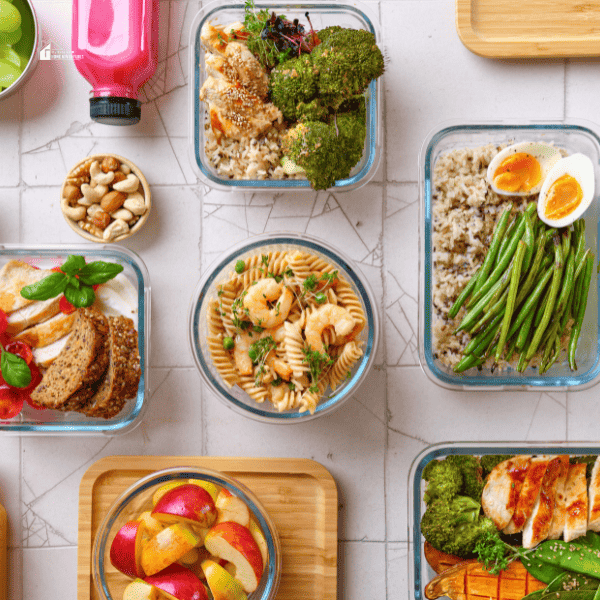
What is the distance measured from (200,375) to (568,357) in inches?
36.5

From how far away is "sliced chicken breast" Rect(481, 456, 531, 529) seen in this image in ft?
4.60

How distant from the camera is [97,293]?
4.90 ft

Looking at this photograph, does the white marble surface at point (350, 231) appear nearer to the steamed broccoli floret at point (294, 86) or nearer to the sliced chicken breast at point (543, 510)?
the sliced chicken breast at point (543, 510)

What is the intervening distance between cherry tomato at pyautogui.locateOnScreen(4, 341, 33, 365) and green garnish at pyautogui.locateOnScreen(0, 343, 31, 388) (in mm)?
41

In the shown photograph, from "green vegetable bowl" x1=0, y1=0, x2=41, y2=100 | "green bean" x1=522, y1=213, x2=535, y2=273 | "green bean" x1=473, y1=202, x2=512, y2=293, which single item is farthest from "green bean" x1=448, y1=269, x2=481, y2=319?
"green vegetable bowl" x1=0, y1=0, x2=41, y2=100

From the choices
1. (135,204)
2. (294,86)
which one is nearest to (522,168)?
(294,86)

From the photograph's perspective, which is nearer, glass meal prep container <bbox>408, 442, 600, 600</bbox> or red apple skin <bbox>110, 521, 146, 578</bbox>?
red apple skin <bbox>110, 521, 146, 578</bbox>

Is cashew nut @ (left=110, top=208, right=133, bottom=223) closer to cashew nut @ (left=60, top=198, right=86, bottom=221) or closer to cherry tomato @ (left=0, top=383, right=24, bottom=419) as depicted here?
cashew nut @ (left=60, top=198, right=86, bottom=221)

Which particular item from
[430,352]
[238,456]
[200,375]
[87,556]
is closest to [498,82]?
[430,352]

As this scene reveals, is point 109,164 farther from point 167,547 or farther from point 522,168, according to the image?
point 522,168

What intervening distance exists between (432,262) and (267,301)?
1.49 feet

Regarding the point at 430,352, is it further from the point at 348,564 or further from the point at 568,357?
the point at 348,564

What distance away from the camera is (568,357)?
1.48 metres

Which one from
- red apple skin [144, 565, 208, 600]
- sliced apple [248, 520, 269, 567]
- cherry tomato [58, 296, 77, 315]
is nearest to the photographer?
red apple skin [144, 565, 208, 600]
